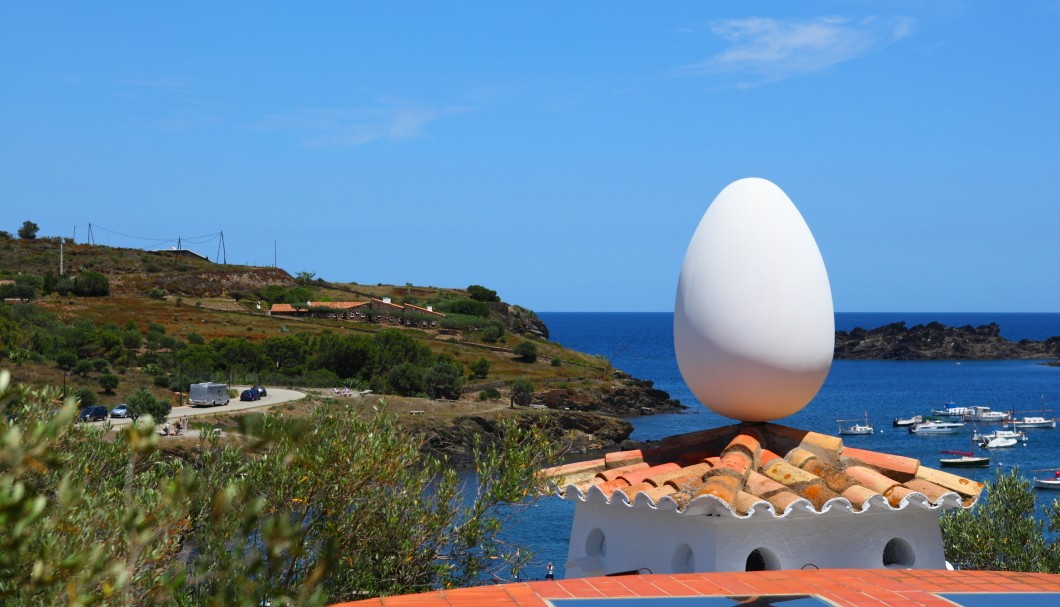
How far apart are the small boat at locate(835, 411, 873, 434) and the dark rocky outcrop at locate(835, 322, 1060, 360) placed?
88610 millimetres

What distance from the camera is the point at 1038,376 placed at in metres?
129

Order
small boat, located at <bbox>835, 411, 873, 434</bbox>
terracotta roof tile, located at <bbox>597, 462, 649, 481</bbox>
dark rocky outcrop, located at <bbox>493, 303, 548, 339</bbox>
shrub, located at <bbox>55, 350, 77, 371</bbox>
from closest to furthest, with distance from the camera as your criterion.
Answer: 1. terracotta roof tile, located at <bbox>597, 462, 649, 481</bbox>
2. shrub, located at <bbox>55, 350, 77, 371</bbox>
3. small boat, located at <bbox>835, 411, 873, 434</bbox>
4. dark rocky outcrop, located at <bbox>493, 303, 548, 339</bbox>

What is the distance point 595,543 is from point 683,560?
3.50 ft

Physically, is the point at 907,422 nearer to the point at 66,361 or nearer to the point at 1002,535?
the point at 66,361

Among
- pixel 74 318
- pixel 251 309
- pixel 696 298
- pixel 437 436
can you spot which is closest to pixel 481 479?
pixel 696 298

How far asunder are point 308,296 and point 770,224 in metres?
96.3

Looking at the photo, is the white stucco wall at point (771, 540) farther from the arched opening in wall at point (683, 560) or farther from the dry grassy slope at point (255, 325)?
the dry grassy slope at point (255, 325)

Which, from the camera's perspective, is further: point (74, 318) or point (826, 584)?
point (74, 318)

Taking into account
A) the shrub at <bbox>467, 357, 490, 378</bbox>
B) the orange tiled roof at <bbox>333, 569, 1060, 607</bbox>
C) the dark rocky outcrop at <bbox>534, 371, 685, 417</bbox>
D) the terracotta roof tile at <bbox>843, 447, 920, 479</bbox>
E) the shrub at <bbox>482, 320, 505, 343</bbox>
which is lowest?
the dark rocky outcrop at <bbox>534, 371, 685, 417</bbox>

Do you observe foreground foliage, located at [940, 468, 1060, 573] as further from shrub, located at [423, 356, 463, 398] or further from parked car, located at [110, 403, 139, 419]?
shrub, located at [423, 356, 463, 398]

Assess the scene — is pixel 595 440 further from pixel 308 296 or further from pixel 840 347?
pixel 840 347

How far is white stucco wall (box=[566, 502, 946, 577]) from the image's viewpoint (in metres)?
8.31

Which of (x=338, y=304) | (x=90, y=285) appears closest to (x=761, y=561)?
(x=90, y=285)

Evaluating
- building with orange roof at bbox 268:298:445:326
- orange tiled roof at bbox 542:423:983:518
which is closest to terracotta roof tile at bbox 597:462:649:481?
orange tiled roof at bbox 542:423:983:518
